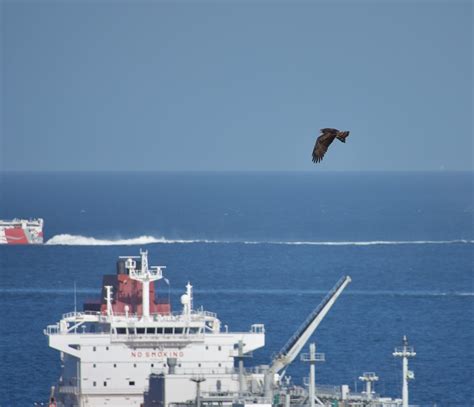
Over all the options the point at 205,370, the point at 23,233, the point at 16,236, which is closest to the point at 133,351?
the point at 205,370

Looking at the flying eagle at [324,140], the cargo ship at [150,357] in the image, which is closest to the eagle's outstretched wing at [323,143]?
the flying eagle at [324,140]

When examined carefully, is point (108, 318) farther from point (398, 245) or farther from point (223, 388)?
point (398, 245)

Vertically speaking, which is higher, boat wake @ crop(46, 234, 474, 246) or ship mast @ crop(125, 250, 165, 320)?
boat wake @ crop(46, 234, 474, 246)

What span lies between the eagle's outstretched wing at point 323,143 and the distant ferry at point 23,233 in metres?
154

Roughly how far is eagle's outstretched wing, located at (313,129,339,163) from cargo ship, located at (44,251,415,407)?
23134mm

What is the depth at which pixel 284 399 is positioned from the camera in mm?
52125

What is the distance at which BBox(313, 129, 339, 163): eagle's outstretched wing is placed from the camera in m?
30.1

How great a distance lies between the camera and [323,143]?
30.5 m

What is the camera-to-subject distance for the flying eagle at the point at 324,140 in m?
30.1

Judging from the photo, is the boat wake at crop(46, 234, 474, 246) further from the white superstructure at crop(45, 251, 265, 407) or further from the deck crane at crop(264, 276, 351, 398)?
the white superstructure at crop(45, 251, 265, 407)

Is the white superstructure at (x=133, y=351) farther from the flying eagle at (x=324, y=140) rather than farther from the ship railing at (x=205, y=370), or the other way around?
the flying eagle at (x=324, y=140)

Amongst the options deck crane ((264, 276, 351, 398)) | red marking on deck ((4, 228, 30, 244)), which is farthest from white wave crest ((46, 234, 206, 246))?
deck crane ((264, 276, 351, 398))

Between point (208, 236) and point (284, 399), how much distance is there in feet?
483

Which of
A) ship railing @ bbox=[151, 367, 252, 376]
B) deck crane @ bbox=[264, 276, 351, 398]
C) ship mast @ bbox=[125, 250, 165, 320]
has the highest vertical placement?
ship mast @ bbox=[125, 250, 165, 320]
